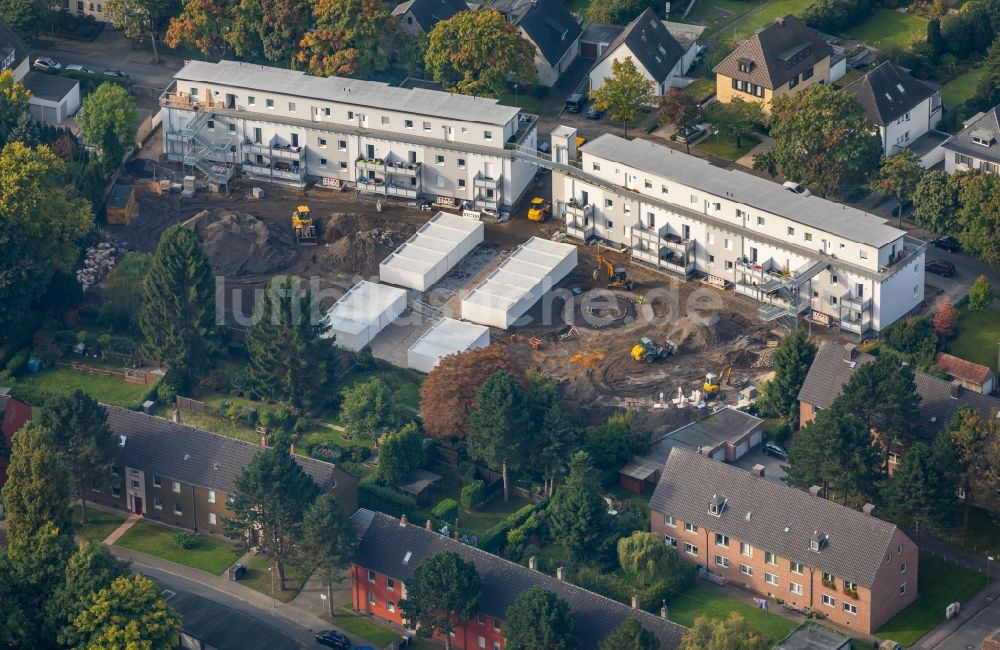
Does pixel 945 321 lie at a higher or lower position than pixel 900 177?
lower

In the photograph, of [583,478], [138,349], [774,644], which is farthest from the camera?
[138,349]

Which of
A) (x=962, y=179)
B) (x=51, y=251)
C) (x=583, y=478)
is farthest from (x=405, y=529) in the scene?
(x=962, y=179)

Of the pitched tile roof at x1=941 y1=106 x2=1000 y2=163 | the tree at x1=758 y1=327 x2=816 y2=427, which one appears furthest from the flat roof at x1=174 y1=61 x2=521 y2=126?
the tree at x1=758 y1=327 x2=816 y2=427

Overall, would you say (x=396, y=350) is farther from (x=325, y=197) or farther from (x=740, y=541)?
(x=740, y=541)

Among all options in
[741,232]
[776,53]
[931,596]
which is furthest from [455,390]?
[776,53]

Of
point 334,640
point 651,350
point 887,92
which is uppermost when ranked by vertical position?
point 887,92

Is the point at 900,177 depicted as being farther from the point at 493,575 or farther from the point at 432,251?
the point at 493,575
